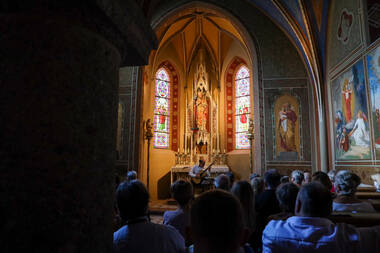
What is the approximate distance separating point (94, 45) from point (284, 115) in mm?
9815

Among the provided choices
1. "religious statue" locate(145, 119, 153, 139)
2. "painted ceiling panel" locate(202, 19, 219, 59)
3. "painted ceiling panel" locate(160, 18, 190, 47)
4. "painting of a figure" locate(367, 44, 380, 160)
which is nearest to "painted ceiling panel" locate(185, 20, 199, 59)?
"painted ceiling panel" locate(202, 19, 219, 59)

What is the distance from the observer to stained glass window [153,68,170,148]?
1404cm

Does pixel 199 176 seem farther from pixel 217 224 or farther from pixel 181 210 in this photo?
pixel 217 224

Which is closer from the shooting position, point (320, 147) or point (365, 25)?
point (365, 25)

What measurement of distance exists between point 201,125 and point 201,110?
80 cm

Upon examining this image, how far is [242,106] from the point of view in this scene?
1432 cm

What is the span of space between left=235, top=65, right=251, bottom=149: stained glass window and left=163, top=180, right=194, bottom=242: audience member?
1131 centimetres

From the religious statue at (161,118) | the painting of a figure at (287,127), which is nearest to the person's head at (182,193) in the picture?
the painting of a figure at (287,127)

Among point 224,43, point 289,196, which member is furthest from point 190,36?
point 289,196

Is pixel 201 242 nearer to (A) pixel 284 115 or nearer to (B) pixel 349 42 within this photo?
(B) pixel 349 42

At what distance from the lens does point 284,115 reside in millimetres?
10367

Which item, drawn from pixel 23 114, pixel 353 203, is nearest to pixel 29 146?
pixel 23 114

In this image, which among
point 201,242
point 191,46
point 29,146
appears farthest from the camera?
point 191,46

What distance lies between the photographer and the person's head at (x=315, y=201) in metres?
1.64
